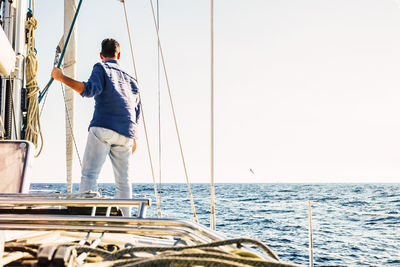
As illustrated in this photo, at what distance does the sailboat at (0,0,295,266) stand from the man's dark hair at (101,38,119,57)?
2.32 feet

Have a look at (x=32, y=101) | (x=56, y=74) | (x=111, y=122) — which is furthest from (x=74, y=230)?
(x=32, y=101)

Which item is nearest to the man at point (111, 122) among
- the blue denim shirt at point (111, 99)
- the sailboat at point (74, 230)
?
the blue denim shirt at point (111, 99)

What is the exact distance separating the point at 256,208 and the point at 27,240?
14.6 m

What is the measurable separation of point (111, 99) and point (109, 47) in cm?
32

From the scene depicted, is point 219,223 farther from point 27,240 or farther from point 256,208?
point 27,240

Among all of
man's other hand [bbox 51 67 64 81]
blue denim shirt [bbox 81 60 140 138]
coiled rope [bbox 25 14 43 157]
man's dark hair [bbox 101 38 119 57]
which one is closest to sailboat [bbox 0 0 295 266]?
coiled rope [bbox 25 14 43 157]

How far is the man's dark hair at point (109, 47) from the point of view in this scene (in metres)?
2.12

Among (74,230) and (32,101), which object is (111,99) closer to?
(32,101)

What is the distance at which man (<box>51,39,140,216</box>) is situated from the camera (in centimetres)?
193

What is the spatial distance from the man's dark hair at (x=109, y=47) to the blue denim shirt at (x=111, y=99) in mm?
56

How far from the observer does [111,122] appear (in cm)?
199

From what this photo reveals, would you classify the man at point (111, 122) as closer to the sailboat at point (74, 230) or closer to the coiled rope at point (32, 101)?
the sailboat at point (74, 230)

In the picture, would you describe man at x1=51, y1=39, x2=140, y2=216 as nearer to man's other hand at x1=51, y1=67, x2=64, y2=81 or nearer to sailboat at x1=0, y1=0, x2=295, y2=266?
man's other hand at x1=51, y1=67, x2=64, y2=81

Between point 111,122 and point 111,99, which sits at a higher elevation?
point 111,99
